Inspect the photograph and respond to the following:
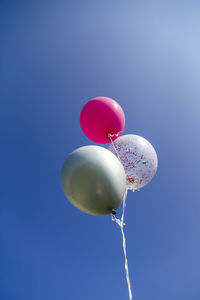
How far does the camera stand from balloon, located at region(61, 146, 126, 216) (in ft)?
5.01

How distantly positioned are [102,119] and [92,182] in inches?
41.9

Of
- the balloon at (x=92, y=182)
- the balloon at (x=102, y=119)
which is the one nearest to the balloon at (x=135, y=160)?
the balloon at (x=102, y=119)

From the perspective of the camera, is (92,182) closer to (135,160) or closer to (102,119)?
(135,160)

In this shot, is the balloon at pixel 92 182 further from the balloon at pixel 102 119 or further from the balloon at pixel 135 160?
the balloon at pixel 102 119

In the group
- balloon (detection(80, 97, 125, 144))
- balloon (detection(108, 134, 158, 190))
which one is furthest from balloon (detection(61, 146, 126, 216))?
balloon (detection(80, 97, 125, 144))

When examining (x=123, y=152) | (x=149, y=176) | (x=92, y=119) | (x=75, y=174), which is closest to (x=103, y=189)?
(x=75, y=174)

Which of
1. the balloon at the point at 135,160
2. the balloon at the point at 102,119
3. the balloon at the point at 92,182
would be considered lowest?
the balloon at the point at 92,182

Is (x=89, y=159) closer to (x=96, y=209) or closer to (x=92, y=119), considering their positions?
(x=96, y=209)

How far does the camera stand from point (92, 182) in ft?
5.00

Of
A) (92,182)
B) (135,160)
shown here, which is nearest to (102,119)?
(135,160)

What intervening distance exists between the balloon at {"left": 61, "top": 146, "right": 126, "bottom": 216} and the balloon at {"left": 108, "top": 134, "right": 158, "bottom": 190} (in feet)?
1.91

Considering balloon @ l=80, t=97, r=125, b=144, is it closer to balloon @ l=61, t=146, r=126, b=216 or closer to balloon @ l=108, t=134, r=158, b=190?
balloon @ l=108, t=134, r=158, b=190

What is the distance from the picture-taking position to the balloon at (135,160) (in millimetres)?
2227

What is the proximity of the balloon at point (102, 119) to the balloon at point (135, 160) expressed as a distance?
20 cm
